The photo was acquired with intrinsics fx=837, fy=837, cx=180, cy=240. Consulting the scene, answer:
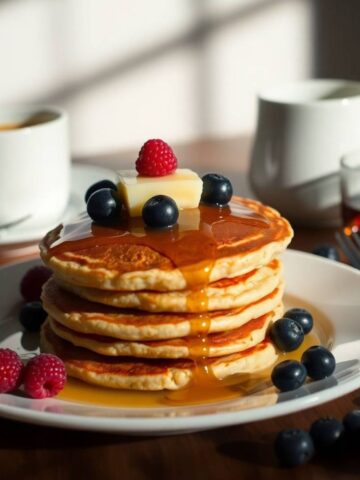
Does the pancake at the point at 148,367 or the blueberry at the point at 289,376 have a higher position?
the blueberry at the point at 289,376

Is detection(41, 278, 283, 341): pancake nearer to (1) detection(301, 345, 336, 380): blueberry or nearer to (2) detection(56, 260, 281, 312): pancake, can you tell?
(2) detection(56, 260, 281, 312): pancake

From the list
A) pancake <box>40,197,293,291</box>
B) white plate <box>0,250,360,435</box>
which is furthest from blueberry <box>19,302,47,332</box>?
pancake <box>40,197,293,291</box>

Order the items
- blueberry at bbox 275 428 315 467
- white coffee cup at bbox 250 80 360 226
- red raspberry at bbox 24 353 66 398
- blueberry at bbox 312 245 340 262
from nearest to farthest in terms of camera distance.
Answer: blueberry at bbox 275 428 315 467
red raspberry at bbox 24 353 66 398
blueberry at bbox 312 245 340 262
white coffee cup at bbox 250 80 360 226

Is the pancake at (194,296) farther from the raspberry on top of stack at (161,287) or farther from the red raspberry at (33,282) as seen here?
the red raspberry at (33,282)

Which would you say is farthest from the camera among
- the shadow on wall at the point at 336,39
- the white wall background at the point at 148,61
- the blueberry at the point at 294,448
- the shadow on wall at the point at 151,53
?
the shadow on wall at the point at 336,39

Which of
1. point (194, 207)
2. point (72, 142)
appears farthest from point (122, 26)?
point (194, 207)

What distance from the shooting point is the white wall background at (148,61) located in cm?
307

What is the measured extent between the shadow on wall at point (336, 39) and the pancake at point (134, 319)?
92.7 inches

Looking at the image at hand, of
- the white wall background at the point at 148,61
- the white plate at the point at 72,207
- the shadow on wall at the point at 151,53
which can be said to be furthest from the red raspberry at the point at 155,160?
the shadow on wall at the point at 151,53

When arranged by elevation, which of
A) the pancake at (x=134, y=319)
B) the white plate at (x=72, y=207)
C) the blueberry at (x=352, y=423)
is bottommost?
the white plate at (x=72, y=207)

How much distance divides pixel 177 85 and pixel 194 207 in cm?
207

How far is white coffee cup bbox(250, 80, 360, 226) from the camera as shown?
170cm

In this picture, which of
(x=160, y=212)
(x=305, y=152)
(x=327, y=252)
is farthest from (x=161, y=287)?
(x=305, y=152)

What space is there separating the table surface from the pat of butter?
0.39 meters
